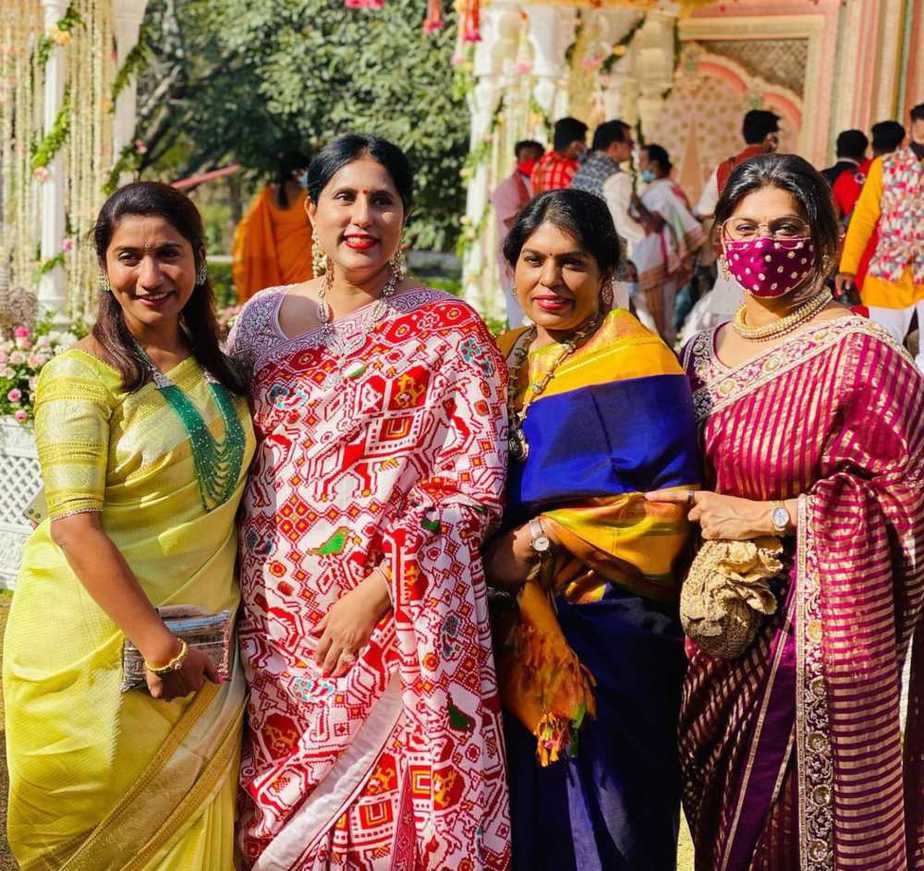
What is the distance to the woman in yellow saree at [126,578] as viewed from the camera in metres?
2.68

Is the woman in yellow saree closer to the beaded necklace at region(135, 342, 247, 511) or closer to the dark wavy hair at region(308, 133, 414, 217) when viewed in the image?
the beaded necklace at region(135, 342, 247, 511)

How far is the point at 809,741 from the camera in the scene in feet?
9.56

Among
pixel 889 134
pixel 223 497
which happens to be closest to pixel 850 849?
pixel 223 497

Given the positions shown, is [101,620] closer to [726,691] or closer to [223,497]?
[223,497]

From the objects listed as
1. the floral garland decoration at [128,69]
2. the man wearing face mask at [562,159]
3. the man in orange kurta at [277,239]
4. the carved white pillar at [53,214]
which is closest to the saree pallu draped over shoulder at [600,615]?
the carved white pillar at [53,214]

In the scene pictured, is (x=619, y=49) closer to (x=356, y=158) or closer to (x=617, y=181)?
(x=617, y=181)

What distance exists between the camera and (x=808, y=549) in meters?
2.88

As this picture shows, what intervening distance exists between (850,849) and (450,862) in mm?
837

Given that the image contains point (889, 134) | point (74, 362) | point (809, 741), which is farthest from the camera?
point (889, 134)

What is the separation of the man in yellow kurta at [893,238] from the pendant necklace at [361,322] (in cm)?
635

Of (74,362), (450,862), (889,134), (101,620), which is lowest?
(450,862)

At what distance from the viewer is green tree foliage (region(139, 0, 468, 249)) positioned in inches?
745

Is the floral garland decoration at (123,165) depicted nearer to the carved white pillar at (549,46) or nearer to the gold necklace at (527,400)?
the carved white pillar at (549,46)

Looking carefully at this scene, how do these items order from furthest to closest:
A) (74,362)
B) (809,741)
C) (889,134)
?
1. (889,134)
2. (809,741)
3. (74,362)
